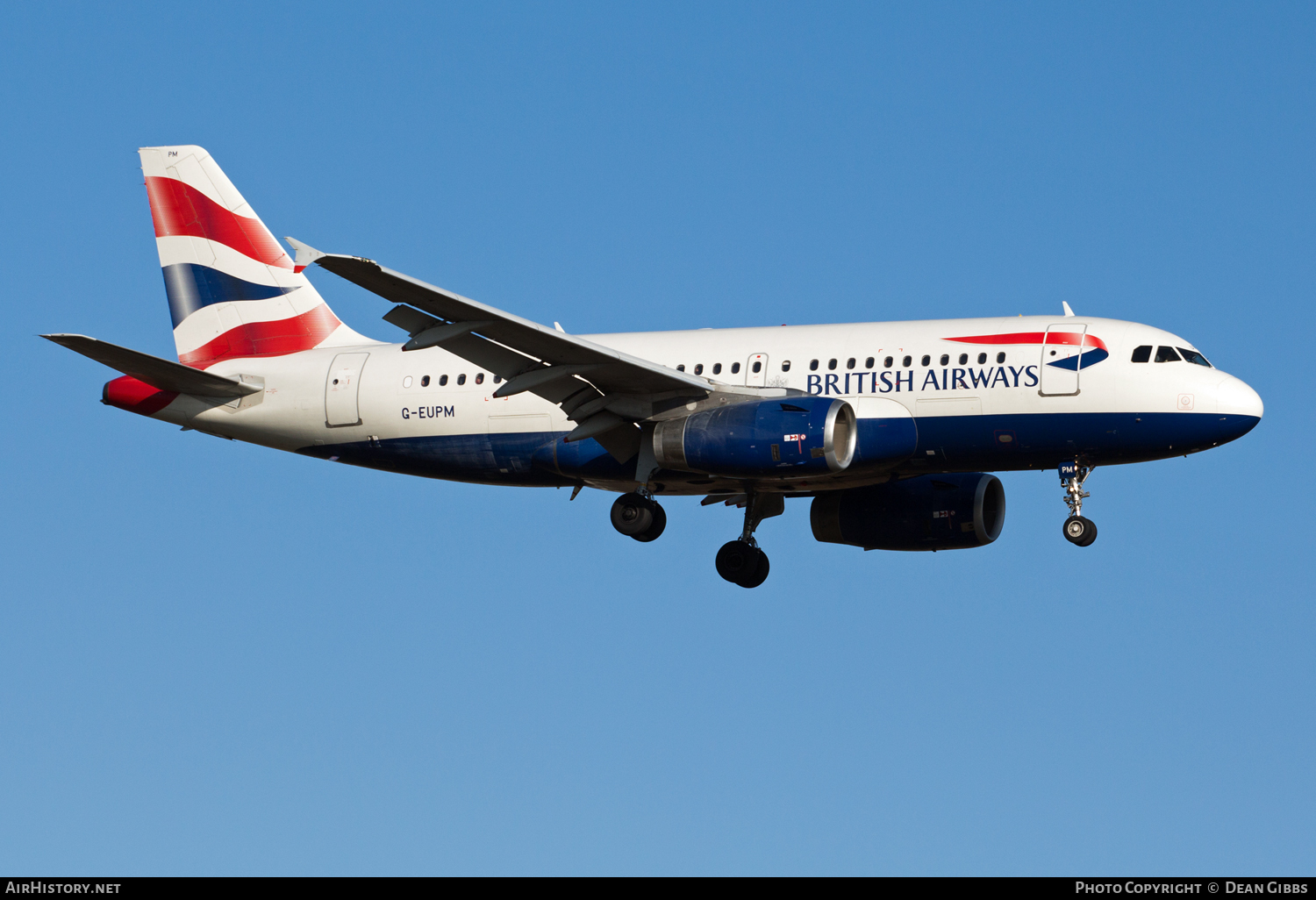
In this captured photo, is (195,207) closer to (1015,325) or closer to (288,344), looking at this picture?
(288,344)

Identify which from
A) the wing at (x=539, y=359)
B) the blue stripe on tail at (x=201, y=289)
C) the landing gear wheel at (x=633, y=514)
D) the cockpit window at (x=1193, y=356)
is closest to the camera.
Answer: the wing at (x=539, y=359)

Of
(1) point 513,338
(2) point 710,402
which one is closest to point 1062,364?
(2) point 710,402

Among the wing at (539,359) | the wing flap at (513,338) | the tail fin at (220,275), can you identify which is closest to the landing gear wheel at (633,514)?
the wing at (539,359)

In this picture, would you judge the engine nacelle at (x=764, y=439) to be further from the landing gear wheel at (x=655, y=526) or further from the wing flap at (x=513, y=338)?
the landing gear wheel at (x=655, y=526)

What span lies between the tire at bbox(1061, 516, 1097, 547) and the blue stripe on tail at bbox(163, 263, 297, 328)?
19.0 m

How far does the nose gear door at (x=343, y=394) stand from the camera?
40094 mm

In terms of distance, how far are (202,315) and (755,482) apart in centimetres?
1495

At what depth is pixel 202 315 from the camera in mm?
42969

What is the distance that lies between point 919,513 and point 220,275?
57.6 ft

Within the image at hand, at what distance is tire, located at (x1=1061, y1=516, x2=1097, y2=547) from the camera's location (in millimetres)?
35844

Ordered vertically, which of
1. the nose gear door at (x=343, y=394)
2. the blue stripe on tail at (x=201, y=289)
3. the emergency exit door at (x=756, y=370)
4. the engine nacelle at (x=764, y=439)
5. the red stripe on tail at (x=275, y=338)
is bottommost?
the engine nacelle at (x=764, y=439)

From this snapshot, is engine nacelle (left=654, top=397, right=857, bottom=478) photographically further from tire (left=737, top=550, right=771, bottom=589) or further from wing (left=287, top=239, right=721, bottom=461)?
tire (left=737, top=550, right=771, bottom=589)

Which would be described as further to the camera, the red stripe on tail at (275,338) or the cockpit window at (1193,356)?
the red stripe on tail at (275,338)
